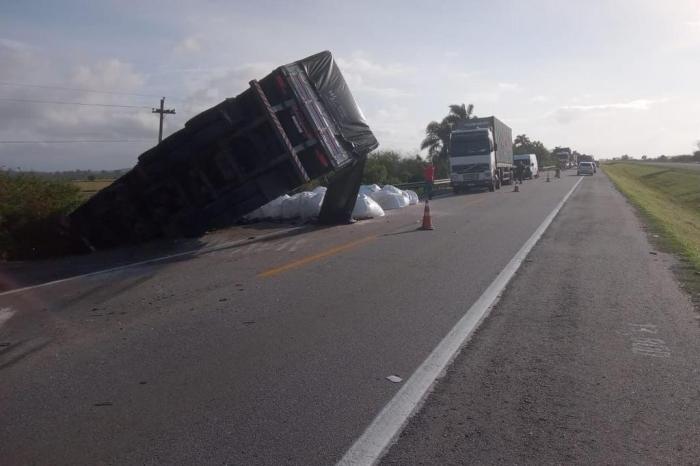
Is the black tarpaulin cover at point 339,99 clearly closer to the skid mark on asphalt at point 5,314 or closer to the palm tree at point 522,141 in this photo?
the skid mark on asphalt at point 5,314

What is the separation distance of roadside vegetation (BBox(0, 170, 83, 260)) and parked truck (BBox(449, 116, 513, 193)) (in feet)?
79.2

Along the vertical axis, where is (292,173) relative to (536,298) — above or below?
above

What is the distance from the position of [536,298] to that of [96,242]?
9355 millimetres

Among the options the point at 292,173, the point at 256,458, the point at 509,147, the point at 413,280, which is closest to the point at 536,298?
the point at 413,280

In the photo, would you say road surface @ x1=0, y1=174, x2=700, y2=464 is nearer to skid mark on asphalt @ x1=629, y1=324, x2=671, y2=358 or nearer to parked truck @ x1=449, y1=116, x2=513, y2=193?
skid mark on asphalt @ x1=629, y1=324, x2=671, y2=358

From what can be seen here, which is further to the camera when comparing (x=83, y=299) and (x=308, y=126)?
(x=308, y=126)

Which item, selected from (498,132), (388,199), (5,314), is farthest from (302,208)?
(498,132)

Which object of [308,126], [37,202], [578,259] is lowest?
[578,259]

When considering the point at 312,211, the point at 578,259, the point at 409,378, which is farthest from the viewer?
the point at 312,211

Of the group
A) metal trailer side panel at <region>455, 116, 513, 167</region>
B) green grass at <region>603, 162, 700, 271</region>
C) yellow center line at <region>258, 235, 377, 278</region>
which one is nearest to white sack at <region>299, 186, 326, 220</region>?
yellow center line at <region>258, 235, 377, 278</region>

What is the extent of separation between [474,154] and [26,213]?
25934 millimetres

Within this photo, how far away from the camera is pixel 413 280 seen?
9695mm

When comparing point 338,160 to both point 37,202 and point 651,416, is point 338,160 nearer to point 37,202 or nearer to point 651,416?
point 37,202

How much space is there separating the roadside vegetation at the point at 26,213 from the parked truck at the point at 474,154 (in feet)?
79.2
